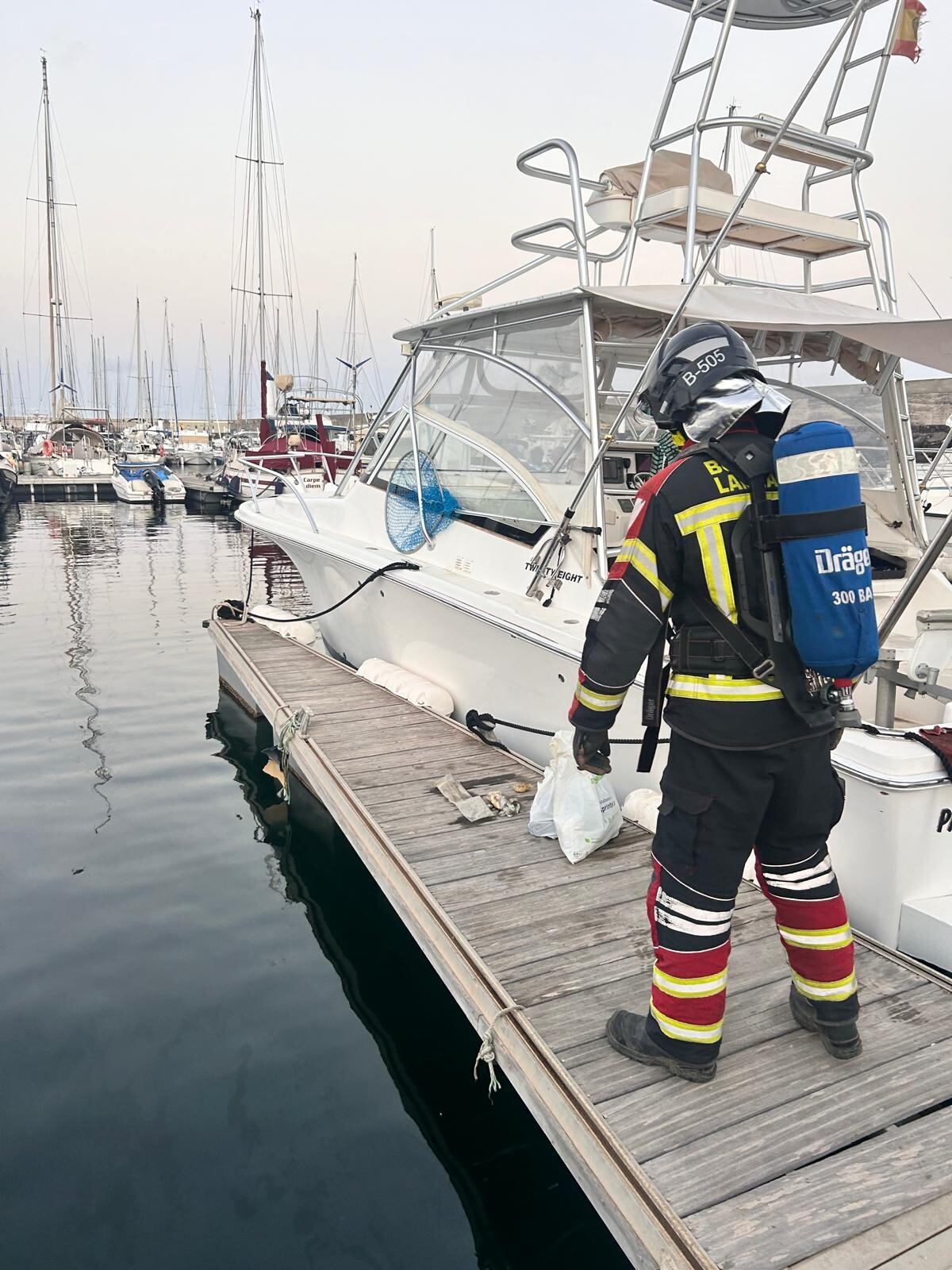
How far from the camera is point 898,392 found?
4.76m

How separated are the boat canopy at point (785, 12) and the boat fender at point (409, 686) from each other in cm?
422

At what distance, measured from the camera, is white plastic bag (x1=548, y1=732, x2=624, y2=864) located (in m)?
3.49

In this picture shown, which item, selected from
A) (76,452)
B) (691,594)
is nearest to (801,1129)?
(691,594)

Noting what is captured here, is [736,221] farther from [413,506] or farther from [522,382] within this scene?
[413,506]

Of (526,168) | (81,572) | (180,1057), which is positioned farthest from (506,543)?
(81,572)

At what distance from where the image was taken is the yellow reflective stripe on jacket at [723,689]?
6.71 ft

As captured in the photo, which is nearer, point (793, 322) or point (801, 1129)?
point (801, 1129)

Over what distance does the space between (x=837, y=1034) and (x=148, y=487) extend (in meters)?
30.5

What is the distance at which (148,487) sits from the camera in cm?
2964

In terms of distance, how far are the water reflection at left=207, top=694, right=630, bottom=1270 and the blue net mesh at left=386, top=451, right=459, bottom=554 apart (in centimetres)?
184

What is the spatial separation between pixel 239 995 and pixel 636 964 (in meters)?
1.73

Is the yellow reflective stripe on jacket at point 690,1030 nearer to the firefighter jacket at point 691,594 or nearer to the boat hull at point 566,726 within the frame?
the firefighter jacket at point 691,594

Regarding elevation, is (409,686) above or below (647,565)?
below

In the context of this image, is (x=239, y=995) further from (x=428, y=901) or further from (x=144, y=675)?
(x=144, y=675)
